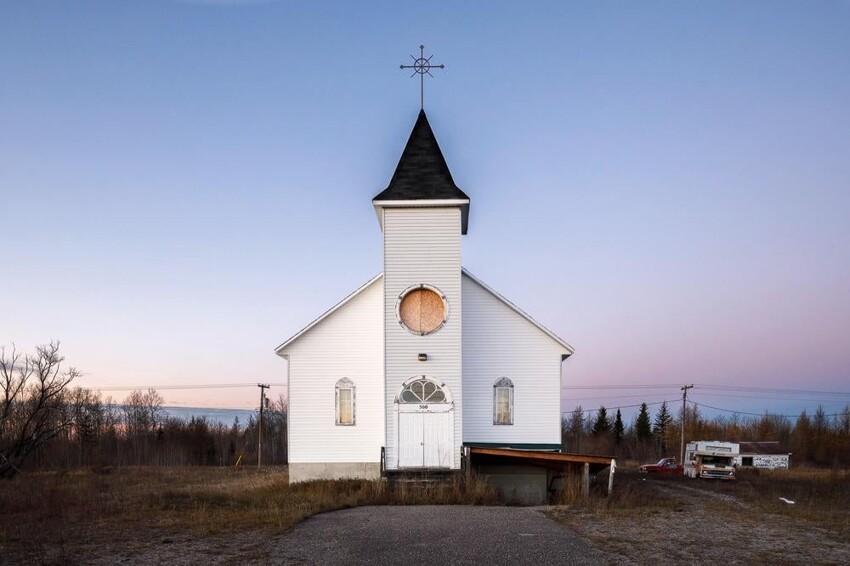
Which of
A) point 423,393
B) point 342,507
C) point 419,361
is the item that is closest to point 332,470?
point 423,393

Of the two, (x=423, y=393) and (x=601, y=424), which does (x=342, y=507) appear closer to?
(x=423, y=393)

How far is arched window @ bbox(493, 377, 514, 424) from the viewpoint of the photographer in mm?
25062

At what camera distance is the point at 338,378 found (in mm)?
25531

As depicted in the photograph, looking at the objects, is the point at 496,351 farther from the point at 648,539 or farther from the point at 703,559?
the point at 703,559

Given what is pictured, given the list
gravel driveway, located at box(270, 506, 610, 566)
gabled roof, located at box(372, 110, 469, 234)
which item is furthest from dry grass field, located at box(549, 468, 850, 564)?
gabled roof, located at box(372, 110, 469, 234)

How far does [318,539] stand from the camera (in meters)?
14.1

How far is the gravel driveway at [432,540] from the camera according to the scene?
12133 mm

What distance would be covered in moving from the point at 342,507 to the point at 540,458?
236 inches

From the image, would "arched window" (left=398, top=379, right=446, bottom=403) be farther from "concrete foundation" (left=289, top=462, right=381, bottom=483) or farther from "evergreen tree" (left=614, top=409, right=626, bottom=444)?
"evergreen tree" (left=614, top=409, right=626, bottom=444)

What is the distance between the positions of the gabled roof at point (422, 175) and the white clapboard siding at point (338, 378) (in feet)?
13.0

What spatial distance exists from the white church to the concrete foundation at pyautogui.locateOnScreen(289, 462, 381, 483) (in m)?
0.03

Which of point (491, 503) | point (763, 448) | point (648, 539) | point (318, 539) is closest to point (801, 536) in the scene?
point (648, 539)

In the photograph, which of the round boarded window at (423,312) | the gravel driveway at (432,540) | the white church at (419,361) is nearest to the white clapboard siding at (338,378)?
the white church at (419,361)

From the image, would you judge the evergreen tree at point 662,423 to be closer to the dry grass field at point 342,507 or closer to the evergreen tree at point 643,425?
the evergreen tree at point 643,425
